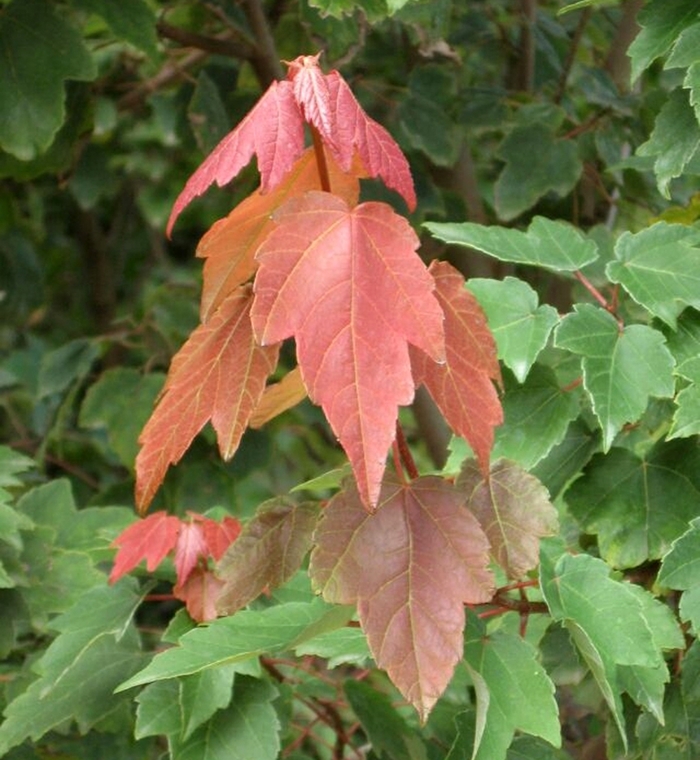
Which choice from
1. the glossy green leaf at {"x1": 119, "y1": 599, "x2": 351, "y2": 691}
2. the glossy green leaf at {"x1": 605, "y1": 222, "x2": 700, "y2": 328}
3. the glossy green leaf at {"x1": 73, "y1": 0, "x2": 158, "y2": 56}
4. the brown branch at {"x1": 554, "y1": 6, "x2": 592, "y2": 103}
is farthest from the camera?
the brown branch at {"x1": 554, "y1": 6, "x2": 592, "y2": 103}

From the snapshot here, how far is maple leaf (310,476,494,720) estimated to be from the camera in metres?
0.75

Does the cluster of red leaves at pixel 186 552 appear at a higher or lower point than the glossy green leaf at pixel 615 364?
lower

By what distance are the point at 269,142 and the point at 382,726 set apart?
532mm

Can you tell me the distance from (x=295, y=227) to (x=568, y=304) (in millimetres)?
1020

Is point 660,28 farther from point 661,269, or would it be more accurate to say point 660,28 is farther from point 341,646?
point 341,646

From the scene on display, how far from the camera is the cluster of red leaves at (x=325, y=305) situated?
715 millimetres

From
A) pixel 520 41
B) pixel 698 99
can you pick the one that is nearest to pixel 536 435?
pixel 698 99

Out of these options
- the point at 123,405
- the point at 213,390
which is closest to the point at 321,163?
the point at 213,390

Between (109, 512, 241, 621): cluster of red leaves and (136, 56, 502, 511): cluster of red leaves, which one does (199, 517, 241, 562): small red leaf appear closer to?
(109, 512, 241, 621): cluster of red leaves

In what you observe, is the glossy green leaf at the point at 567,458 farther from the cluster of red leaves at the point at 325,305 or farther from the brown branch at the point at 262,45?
the brown branch at the point at 262,45

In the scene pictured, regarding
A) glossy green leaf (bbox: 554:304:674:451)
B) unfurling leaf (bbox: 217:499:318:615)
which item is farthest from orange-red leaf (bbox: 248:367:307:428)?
glossy green leaf (bbox: 554:304:674:451)

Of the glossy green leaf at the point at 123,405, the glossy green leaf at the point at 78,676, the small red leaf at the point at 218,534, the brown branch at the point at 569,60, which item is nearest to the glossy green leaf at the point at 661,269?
the small red leaf at the point at 218,534

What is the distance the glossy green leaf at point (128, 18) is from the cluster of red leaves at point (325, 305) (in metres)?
0.69

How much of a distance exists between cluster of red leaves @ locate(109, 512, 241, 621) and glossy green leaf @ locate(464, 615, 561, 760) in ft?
0.79
